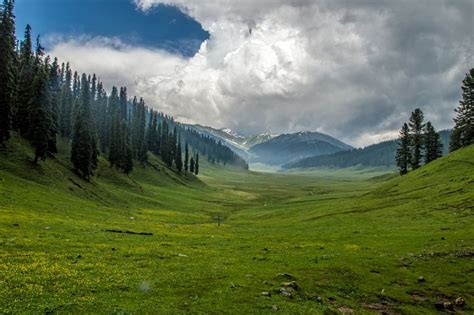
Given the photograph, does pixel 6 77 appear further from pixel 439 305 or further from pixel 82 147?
pixel 439 305

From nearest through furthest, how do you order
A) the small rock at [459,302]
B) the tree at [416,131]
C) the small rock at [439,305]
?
the small rock at [439,305] < the small rock at [459,302] < the tree at [416,131]

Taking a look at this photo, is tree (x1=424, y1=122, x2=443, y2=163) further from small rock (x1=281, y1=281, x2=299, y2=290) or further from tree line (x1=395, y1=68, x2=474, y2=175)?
small rock (x1=281, y1=281, x2=299, y2=290)

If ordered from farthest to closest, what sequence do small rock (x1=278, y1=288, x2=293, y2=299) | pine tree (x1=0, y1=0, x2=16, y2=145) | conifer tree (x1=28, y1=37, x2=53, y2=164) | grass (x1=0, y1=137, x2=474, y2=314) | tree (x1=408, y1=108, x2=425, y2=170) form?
tree (x1=408, y1=108, x2=425, y2=170)
conifer tree (x1=28, y1=37, x2=53, y2=164)
pine tree (x1=0, y1=0, x2=16, y2=145)
small rock (x1=278, y1=288, x2=293, y2=299)
grass (x1=0, y1=137, x2=474, y2=314)

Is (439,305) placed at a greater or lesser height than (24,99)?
lesser

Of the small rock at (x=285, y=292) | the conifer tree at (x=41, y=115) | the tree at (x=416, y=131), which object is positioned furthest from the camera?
the tree at (x=416, y=131)

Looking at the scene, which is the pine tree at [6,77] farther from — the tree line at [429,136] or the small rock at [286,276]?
the tree line at [429,136]

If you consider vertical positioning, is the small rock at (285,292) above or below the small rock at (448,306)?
above

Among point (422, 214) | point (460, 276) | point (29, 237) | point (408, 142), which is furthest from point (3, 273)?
point (408, 142)

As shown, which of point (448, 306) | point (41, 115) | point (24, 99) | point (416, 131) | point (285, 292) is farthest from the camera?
point (416, 131)

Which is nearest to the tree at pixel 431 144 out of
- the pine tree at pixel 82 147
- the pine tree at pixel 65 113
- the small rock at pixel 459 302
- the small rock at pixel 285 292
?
the pine tree at pixel 82 147

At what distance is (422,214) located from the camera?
183ft

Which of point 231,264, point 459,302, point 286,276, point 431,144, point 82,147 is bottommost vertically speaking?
point 459,302

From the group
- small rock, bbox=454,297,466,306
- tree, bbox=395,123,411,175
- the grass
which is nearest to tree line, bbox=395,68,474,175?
tree, bbox=395,123,411,175

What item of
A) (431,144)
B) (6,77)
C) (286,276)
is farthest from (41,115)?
(431,144)
